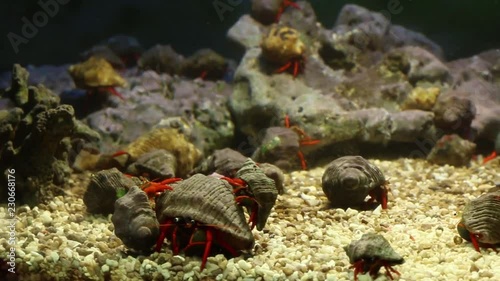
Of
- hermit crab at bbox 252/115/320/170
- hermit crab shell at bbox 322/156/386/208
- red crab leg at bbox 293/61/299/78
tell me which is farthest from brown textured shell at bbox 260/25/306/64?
hermit crab shell at bbox 322/156/386/208

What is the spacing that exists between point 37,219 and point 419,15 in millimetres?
8081

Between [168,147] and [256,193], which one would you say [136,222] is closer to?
[256,193]

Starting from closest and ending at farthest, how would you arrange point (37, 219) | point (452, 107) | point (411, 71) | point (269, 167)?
point (37, 219)
point (269, 167)
point (452, 107)
point (411, 71)

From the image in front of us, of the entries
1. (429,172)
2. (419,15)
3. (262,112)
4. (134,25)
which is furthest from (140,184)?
(419,15)

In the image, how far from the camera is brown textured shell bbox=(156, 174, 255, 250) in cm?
362

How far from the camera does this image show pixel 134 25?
9891 mm

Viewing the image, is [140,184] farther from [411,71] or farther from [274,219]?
[411,71]

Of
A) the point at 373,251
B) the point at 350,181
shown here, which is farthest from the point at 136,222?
the point at 350,181

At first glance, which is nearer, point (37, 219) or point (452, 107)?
point (37, 219)

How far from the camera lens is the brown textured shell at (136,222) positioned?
3607mm

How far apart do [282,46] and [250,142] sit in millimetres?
1483

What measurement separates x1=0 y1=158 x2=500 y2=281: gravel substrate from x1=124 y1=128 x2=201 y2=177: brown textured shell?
738 millimetres

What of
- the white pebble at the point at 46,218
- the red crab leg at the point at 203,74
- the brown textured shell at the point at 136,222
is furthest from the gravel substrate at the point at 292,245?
Answer: the red crab leg at the point at 203,74

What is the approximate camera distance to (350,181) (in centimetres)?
479
